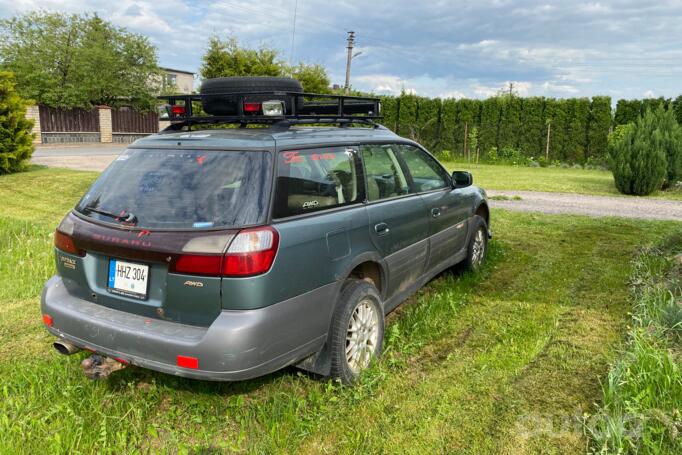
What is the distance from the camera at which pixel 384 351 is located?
3734 millimetres

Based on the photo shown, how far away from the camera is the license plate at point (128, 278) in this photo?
271 cm

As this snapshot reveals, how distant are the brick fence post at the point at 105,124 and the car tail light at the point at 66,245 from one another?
32472mm

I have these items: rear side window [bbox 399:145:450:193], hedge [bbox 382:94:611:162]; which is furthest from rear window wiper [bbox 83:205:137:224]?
hedge [bbox 382:94:611:162]

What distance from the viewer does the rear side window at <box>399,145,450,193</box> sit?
14.3 ft

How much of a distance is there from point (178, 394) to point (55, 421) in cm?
67

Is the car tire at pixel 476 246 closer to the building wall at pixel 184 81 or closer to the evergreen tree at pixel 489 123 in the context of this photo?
the evergreen tree at pixel 489 123

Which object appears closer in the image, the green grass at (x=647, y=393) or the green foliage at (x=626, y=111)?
the green grass at (x=647, y=393)

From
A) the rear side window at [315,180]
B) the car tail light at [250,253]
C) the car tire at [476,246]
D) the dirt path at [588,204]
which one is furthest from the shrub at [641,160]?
the car tail light at [250,253]

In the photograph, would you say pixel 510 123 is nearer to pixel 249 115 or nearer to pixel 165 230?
pixel 249 115

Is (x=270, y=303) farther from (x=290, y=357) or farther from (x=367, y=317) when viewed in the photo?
(x=367, y=317)

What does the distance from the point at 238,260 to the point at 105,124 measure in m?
33.7

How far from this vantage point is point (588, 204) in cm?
1098

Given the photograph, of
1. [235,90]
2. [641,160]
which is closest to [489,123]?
[641,160]

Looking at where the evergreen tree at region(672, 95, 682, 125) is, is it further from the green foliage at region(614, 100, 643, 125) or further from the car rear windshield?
the car rear windshield
